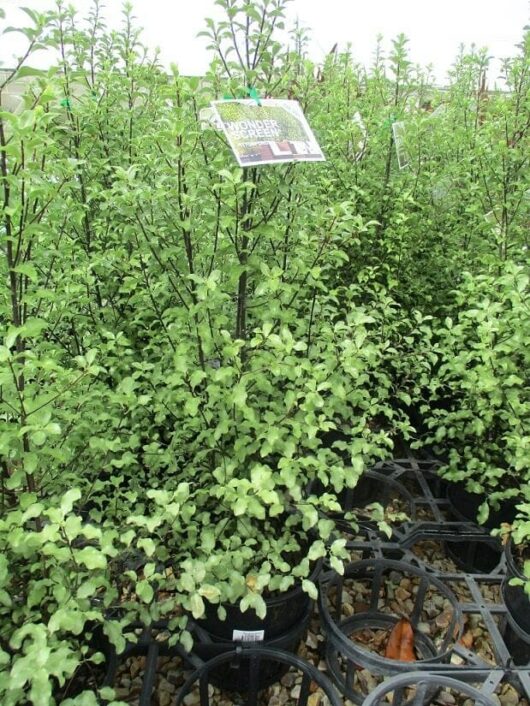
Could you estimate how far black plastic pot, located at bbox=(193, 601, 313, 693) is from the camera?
1.78 metres

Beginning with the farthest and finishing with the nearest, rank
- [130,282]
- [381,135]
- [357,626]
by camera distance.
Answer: [381,135] → [357,626] → [130,282]

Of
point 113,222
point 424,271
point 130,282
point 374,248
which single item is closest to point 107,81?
point 113,222

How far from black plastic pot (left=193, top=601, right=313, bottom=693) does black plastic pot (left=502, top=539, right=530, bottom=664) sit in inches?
31.2

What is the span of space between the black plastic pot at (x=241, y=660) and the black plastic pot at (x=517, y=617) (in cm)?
79

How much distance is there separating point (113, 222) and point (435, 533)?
2.08m

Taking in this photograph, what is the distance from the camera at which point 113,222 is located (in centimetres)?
234

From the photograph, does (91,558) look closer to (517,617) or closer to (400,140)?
(517,617)

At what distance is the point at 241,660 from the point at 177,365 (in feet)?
3.59

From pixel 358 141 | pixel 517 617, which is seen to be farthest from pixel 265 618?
pixel 358 141

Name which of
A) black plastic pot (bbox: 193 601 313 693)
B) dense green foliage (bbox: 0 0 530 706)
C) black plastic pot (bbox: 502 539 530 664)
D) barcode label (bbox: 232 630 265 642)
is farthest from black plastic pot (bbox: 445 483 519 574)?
barcode label (bbox: 232 630 265 642)

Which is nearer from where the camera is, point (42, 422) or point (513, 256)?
point (42, 422)

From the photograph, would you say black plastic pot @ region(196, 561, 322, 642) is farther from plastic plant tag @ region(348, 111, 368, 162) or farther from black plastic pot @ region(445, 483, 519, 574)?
plastic plant tag @ region(348, 111, 368, 162)

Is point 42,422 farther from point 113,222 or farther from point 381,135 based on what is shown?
point 381,135

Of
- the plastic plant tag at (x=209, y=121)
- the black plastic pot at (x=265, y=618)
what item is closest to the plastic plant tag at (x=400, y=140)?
the plastic plant tag at (x=209, y=121)
